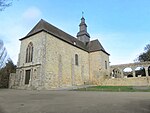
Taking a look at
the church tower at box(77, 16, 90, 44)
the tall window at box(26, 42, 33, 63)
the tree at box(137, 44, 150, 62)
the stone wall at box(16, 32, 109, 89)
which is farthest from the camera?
the tree at box(137, 44, 150, 62)

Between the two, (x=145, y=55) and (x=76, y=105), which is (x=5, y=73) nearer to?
(x=76, y=105)

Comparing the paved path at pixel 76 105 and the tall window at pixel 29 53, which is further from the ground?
the tall window at pixel 29 53

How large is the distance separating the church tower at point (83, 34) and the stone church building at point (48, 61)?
6.32 meters

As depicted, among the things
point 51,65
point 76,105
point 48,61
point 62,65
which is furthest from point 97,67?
point 76,105

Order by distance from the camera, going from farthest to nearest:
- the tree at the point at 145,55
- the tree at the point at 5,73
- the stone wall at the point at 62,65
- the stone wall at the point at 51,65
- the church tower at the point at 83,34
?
the tree at the point at 145,55 → the church tower at the point at 83,34 → the tree at the point at 5,73 → the stone wall at the point at 62,65 → the stone wall at the point at 51,65

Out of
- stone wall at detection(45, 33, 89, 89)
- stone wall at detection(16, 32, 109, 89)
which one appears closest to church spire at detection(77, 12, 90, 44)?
stone wall at detection(16, 32, 109, 89)

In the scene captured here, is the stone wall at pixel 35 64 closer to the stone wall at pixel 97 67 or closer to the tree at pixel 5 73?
the tree at pixel 5 73

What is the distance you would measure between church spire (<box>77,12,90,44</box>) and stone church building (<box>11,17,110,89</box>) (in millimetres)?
6329

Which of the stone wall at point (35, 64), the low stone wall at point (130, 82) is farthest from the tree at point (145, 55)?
the stone wall at point (35, 64)

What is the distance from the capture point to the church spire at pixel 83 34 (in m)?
36.0

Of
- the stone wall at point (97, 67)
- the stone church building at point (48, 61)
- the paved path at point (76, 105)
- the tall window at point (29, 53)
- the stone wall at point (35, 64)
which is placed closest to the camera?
the paved path at point (76, 105)

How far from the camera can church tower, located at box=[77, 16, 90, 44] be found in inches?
1418

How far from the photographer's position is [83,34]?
36.0 m

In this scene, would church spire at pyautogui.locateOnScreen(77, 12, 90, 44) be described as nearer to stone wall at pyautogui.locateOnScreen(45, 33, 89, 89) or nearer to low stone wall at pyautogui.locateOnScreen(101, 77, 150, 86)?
stone wall at pyautogui.locateOnScreen(45, 33, 89, 89)
